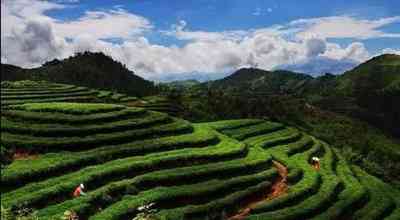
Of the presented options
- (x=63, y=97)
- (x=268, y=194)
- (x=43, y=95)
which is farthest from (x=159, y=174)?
(x=63, y=97)

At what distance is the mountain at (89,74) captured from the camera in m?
144

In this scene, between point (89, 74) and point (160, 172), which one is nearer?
point (160, 172)

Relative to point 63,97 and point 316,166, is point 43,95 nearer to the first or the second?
point 63,97

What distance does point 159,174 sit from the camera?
128ft

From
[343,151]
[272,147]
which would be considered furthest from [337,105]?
[272,147]

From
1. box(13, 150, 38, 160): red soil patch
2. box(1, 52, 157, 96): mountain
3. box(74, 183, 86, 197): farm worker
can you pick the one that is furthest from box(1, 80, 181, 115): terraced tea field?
box(1, 52, 157, 96): mountain

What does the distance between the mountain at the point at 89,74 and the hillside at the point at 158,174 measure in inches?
2727

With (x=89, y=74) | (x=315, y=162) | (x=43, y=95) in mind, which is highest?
(x=89, y=74)

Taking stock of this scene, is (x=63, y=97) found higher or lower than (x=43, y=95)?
lower

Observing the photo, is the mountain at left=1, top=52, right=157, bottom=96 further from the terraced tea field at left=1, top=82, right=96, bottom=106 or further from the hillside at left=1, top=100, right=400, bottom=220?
the hillside at left=1, top=100, right=400, bottom=220

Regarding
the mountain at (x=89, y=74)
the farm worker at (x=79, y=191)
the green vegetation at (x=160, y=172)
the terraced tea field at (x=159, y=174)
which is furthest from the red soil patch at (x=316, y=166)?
the mountain at (x=89, y=74)

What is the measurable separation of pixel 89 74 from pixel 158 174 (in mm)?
121143

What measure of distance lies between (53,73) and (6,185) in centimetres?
11801

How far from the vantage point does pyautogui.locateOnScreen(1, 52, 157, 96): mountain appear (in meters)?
144
